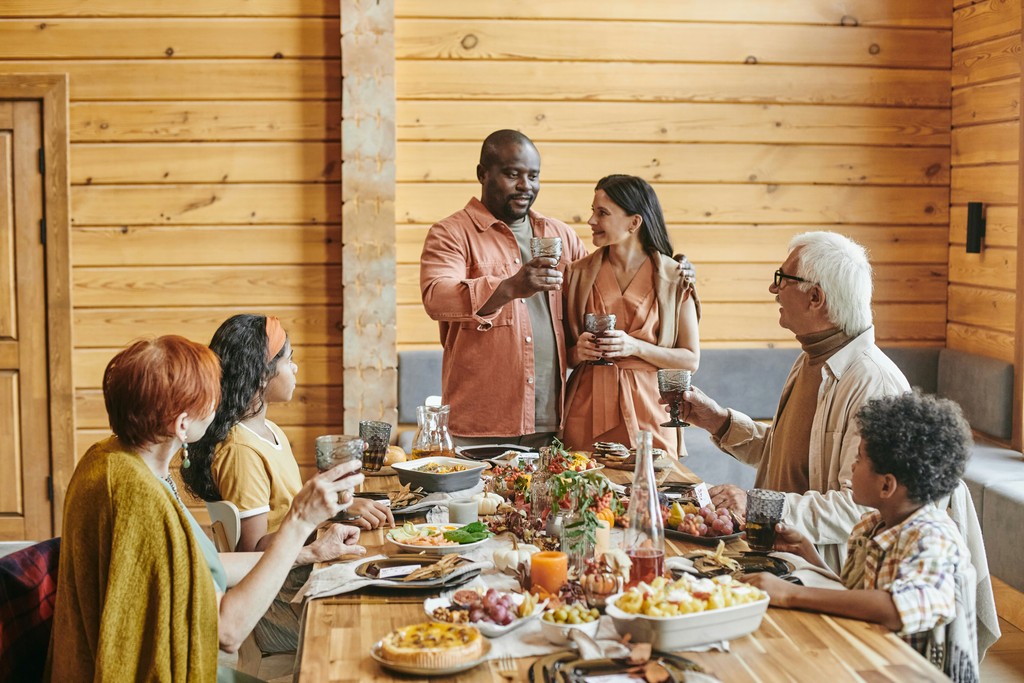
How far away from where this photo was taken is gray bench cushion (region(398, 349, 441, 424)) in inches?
185

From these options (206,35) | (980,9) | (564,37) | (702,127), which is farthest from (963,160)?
(206,35)

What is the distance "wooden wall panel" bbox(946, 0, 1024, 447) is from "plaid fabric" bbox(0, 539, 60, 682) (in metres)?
3.75

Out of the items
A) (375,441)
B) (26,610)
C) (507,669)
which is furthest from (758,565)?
(26,610)

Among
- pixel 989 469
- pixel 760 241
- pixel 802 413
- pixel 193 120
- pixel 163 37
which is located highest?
pixel 163 37

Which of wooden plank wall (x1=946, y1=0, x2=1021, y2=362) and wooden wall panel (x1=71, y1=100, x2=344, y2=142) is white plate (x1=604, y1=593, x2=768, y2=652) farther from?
wooden wall panel (x1=71, y1=100, x2=344, y2=142)

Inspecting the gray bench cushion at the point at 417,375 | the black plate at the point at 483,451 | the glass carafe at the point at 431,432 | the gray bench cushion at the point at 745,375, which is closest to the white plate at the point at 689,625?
the glass carafe at the point at 431,432

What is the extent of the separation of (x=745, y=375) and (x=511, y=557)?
10.0 ft

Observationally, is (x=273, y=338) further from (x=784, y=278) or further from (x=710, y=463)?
(x=710, y=463)

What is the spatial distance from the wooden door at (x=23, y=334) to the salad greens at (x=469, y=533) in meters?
3.22

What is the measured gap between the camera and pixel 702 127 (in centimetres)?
479

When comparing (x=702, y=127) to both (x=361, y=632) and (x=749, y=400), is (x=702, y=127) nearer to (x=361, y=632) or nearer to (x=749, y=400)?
(x=749, y=400)

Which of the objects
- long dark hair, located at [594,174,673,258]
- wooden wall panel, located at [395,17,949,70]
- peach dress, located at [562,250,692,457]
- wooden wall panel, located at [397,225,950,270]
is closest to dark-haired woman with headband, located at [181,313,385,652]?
peach dress, located at [562,250,692,457]

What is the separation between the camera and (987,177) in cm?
466

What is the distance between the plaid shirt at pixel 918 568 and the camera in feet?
5.69
